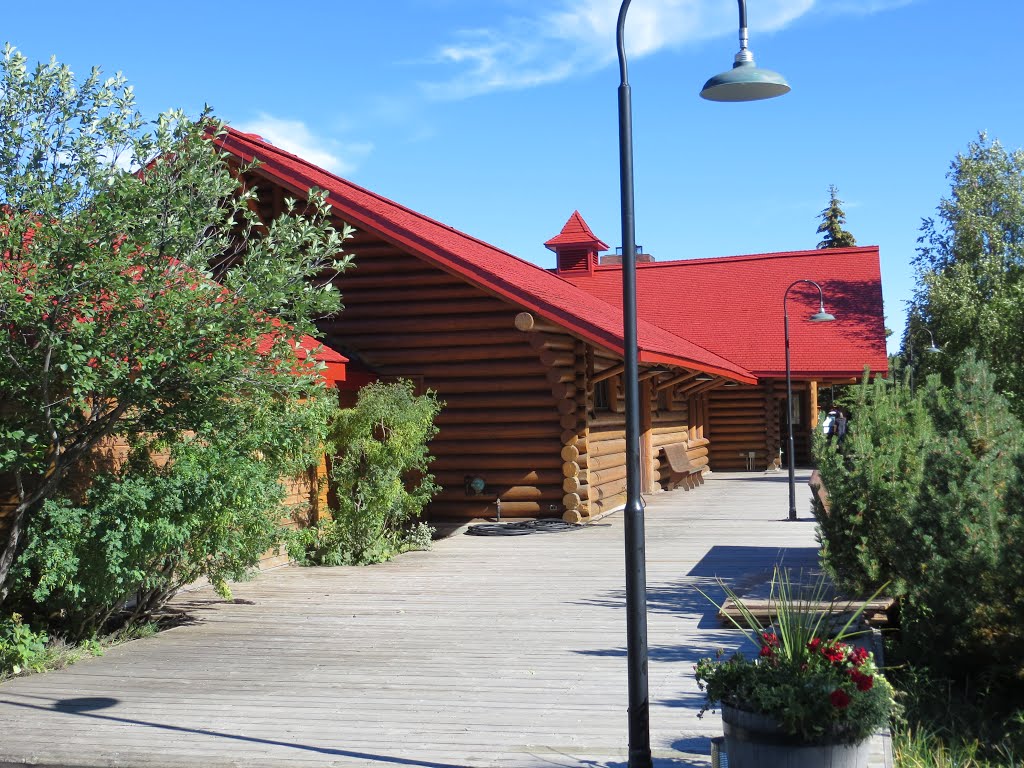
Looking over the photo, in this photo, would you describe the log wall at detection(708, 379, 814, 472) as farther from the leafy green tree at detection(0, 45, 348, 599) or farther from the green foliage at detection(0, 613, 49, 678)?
the green foliage at detection(0, 613, 49, 678)

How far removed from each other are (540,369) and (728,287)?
16.7 metres

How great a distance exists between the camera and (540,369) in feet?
51.0

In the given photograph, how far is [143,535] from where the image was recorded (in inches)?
308

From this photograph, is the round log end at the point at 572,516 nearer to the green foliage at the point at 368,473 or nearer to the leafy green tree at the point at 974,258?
the green foliage at the point at 368,473

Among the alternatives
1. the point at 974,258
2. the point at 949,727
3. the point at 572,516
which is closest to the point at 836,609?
the point at 949,727

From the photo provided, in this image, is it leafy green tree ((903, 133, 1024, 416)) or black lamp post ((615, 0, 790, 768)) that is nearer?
black lamp post ((615, 0, 790, 768))

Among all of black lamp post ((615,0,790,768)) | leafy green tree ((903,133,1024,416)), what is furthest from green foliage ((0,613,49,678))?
leafy green tree ((903,133,1024,416))

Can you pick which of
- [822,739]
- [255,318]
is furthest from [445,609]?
[822,739]

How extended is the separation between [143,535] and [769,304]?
2434cm

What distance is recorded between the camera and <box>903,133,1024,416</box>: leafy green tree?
37.0 m

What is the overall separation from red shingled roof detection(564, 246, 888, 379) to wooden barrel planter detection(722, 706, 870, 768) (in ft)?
75.5

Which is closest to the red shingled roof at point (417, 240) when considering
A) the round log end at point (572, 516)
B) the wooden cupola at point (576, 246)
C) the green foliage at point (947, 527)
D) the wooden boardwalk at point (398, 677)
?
the round log end at point (572, 516)

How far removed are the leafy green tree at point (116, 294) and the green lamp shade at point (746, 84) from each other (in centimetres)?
352

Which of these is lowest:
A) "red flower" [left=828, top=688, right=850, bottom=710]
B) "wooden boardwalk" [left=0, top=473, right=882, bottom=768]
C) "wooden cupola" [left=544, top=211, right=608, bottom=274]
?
"wooden boardwalk" [left=0, top=473, right=882, bottom=768]
